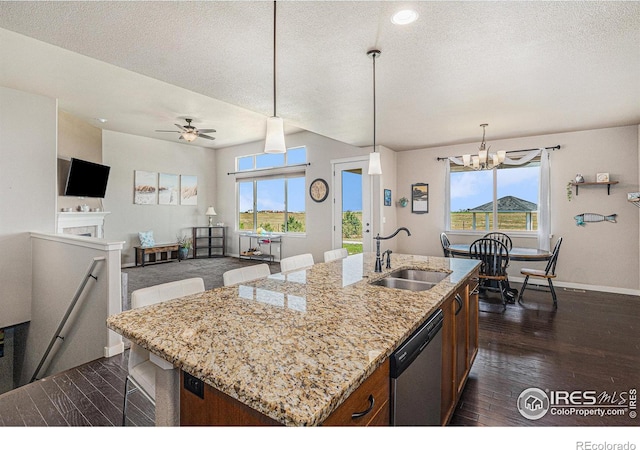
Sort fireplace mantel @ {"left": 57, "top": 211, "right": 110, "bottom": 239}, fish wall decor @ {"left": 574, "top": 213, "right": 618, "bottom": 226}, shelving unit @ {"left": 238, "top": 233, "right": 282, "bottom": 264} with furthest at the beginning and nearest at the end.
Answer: shelving unit @ {"left": 238, "top": 233, "right": 282, "bottom": 264}, fireplace mantel @ {"left": 57, "top": 211, "right": 110, "bottom": 239}, fish wall decor @ {"left": 574, "top": 213, "right": 618, "bottom": 226}

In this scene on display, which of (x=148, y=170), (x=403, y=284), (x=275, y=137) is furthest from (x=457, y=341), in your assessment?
(x=148, y=170)

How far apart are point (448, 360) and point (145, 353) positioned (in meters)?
1.61

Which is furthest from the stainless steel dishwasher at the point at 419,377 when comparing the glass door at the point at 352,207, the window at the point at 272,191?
the window at the point at 272,191

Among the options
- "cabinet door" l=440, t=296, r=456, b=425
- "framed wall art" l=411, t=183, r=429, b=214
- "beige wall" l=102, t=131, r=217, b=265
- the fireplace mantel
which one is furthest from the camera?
"beige wall" l=102, t=131, r=217, b=265

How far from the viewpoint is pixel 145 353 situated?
5.50 ft

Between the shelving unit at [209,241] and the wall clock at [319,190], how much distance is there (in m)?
3.18

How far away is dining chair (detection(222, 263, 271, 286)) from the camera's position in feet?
6.55

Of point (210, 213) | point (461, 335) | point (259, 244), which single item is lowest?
point (461, 335)

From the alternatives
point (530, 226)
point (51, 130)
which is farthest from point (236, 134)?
point (530, 226)

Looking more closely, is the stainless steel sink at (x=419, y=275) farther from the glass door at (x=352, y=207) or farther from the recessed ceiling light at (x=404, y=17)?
the glass door at (x=352, y=207)

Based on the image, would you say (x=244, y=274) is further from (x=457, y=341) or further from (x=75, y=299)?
(x=75, y=299)

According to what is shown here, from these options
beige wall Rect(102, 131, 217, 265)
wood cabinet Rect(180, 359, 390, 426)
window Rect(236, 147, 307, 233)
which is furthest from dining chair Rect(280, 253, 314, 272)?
beige wall Rect(102, 131, 217, 265)

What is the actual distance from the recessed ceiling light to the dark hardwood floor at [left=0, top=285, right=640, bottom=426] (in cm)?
258

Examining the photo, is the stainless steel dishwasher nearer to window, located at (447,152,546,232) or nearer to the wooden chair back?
the wooden chair back
